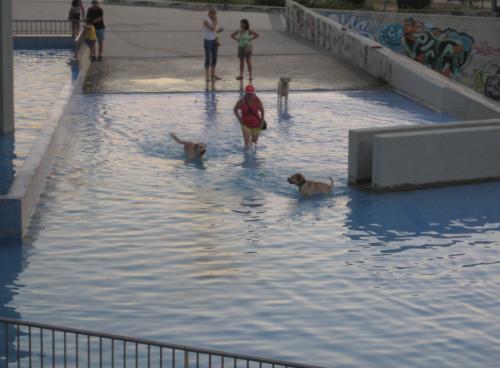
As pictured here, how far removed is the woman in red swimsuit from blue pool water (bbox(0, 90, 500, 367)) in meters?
0.42

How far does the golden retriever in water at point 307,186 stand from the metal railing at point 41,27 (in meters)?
22.3

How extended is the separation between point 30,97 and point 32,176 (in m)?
10.4

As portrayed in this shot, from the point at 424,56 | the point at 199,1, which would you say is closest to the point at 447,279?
the point at 424,56

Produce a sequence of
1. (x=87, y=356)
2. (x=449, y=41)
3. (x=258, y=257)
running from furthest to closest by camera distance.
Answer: (x=449, y=41) → (x=258, y=257) → (x=87, y=356)

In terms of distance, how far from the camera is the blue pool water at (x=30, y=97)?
2175cm

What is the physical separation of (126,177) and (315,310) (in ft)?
24.1

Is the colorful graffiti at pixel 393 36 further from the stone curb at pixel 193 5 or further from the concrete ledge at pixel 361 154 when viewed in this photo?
the concrete ledge at pixel 361 154

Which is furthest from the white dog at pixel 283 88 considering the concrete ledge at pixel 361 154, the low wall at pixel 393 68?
the concrete ledge at pixel 361 154

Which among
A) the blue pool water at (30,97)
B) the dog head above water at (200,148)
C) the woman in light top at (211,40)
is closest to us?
the dog head above water at (200,148)

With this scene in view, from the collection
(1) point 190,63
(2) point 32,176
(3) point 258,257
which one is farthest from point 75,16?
(3) point 258,257

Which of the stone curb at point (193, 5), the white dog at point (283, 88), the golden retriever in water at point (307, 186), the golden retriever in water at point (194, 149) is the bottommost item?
the golden retriever in water at point (307, 186)

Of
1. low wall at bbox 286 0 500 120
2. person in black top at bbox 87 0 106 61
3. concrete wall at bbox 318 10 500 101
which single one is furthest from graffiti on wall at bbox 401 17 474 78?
person in black top at bbox 87 0 106 61

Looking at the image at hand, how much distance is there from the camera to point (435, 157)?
2064cm

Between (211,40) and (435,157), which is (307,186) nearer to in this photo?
(435,157)
